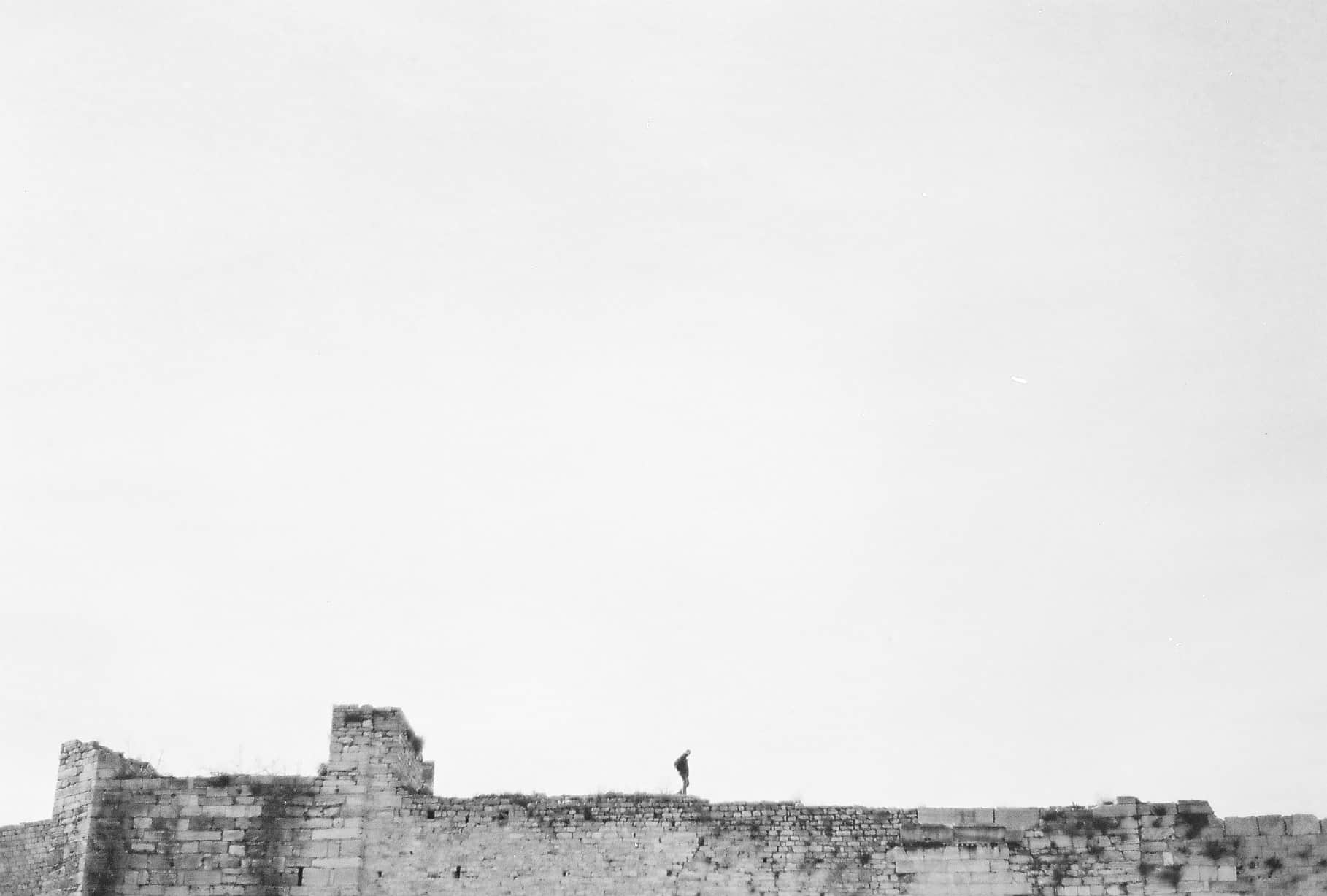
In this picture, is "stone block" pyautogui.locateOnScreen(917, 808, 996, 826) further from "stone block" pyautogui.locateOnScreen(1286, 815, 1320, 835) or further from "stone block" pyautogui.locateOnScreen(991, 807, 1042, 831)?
"stone block" pyautogui.locateOnScreen(1286, 815, 1320, 835)

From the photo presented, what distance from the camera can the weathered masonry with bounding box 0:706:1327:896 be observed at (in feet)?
61.6

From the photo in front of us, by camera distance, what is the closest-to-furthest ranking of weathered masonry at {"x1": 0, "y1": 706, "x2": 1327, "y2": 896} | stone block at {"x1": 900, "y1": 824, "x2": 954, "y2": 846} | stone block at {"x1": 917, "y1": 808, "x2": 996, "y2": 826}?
weathered masonry at {"x1": 0, "y1": 706, "x2": 1327, "y2": 896} → stone block at {"x1": 900, "y1": 824, "x2": 954, "y2": 846} → stone block at {"x1": 917, "y1": 808, "x2": 996, "y2": 826}

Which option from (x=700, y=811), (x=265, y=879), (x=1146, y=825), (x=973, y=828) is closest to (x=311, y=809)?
(x=265, y=879)

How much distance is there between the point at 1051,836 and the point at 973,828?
942 mm

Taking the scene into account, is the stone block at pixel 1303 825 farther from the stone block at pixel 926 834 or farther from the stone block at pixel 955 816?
the stone block at pixel 926 834

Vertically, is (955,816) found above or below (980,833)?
above

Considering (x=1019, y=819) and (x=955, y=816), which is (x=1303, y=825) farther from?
(x=955, y=816)

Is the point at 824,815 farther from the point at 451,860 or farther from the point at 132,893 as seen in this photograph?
the point at 132,893

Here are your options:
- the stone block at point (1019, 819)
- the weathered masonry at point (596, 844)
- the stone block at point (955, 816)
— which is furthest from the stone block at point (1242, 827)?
the stone block at point (955, 816)

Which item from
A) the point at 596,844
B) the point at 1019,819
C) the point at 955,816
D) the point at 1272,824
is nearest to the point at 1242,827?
the point at 1272,824

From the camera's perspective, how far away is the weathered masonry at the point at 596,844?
61.6 feet

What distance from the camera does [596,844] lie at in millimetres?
18875

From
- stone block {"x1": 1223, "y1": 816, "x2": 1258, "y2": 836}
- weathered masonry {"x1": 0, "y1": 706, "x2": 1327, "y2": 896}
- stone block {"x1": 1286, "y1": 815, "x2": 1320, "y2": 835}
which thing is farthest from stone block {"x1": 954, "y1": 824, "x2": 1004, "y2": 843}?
stone block {"x1": 1286, "y1": 815, "x2": 1320, "y2": 835}

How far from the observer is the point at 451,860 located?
62.2 ft
